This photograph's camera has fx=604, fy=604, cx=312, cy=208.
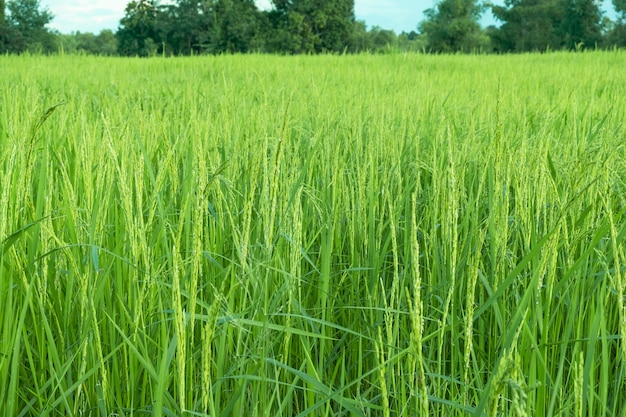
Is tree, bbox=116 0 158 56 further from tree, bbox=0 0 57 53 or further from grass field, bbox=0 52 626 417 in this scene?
grass field, bbox=0 52 626 417

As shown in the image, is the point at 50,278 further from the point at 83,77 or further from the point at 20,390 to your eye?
the point at 83,77

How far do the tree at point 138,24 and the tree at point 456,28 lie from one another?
20.0 m

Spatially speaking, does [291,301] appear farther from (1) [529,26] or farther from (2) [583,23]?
(1) [529,26]

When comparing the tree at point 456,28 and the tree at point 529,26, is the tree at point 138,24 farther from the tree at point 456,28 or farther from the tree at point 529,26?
the tree at point 529,26

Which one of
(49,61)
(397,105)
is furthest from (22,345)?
(49,61)

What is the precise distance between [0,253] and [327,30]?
36.3m

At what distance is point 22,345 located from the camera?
1.13m

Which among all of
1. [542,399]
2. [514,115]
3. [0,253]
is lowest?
[542,399]

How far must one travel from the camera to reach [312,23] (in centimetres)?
3484

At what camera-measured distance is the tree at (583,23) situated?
128 ft

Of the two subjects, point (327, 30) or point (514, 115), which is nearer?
point (514, 115)

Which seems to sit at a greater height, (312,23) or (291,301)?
(312,23)

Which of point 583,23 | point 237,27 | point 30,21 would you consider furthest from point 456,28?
point 30,21

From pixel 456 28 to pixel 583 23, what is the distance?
9300 millimetres
